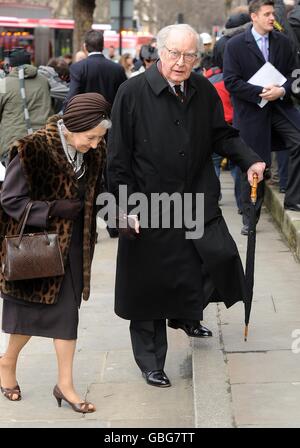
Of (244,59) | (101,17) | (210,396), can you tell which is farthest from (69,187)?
(101,17)

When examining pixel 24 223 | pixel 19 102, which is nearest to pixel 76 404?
pixel 24 223

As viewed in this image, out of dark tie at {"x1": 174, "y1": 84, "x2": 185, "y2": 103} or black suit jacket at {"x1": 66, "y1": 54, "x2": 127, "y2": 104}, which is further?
black suit jacket at {"x1": 66, "y1": 54, "x2": 127, "y2": 104}

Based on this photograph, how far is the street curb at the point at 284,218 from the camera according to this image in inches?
342

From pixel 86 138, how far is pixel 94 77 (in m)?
5.59

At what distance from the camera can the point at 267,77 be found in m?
9.04

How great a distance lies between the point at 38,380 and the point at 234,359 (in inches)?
46.7

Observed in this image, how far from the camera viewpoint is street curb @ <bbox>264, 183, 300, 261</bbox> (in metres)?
8.70

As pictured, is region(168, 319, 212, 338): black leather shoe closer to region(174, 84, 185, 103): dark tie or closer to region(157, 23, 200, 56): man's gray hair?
region(174, 84, 185, 103): dark tie

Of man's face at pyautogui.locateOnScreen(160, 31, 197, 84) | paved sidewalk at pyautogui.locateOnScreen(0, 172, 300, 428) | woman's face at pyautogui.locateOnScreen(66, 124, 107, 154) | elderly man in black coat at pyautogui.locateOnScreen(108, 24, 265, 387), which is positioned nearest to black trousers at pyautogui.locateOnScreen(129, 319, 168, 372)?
elderly man in black coat at pyautogui.locateOnScreen(108, 24, 265, 387)

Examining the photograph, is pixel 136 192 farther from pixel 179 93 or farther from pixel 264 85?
pixel 264 85

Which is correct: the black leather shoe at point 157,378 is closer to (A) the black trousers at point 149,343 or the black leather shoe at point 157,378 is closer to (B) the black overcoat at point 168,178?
(A) the black trousers at point 149,343

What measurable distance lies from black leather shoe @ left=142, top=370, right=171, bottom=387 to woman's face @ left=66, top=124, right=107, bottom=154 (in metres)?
1.38

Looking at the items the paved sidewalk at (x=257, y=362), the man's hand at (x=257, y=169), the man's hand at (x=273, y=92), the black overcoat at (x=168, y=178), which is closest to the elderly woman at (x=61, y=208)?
the black overcoat at (x=168, y=178)
